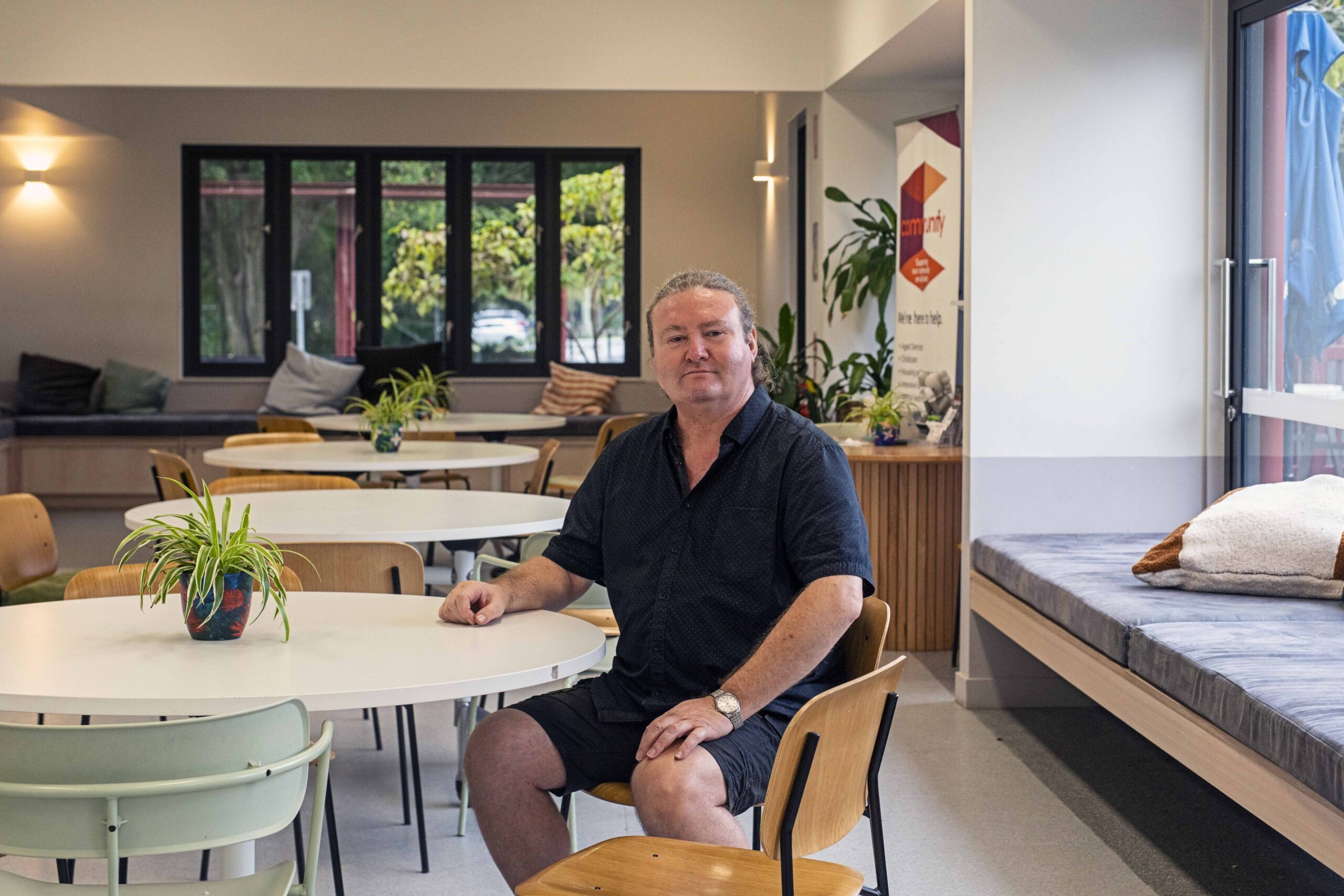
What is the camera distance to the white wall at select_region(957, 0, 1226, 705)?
4.57m

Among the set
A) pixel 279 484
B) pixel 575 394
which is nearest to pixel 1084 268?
pixel 279 484

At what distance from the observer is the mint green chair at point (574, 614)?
125 inches

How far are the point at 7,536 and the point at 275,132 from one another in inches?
281

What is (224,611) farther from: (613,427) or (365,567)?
(613,427)

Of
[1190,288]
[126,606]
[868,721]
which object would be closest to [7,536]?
[126,606]

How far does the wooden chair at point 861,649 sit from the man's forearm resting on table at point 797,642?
67 millimetres

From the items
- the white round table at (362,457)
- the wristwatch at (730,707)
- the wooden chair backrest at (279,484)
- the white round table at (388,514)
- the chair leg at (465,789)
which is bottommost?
the chair leg at (465,789)

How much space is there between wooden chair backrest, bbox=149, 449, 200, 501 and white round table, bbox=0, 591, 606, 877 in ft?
7.21

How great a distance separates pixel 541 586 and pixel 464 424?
167 inches

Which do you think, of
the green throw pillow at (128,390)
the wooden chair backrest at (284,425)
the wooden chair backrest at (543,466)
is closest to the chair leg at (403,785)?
the wooden chair backrest at (543,466)

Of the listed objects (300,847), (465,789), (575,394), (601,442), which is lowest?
(465,789)

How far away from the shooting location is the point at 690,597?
2.36 metres

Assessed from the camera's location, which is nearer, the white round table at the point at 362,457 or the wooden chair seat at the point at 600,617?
the wooden chair seat at the point at 600,617

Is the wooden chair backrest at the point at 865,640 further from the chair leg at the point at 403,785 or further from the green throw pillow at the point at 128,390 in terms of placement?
the green throw pillow at the point at 128,390
